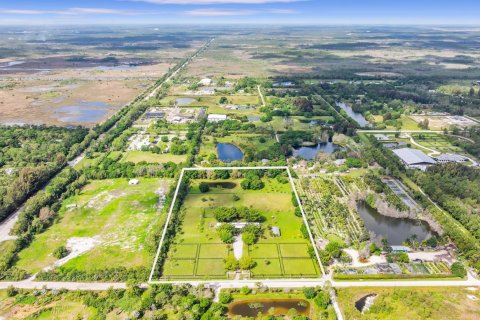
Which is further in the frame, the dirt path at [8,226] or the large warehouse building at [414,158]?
the large warehouse building at [414,158]

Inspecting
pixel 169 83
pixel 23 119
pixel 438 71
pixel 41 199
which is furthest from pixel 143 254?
pixel 438 71

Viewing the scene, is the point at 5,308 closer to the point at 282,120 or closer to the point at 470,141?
the point at 282,120

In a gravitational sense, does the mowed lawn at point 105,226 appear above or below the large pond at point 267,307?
above

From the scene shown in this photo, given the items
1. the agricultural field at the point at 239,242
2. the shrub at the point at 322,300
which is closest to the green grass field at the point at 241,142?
the agricultural field at the point at 239,242

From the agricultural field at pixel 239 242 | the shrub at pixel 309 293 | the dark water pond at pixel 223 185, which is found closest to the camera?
the shrub at pixel 309 293

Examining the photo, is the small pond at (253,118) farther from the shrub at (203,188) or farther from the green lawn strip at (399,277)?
the green lawn strip at (399,277)

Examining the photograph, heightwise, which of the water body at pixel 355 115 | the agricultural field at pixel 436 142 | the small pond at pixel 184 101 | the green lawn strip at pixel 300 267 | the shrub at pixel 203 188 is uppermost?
the small pond at pixel 184 101

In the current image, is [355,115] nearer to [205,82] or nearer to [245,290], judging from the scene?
[205,82]
